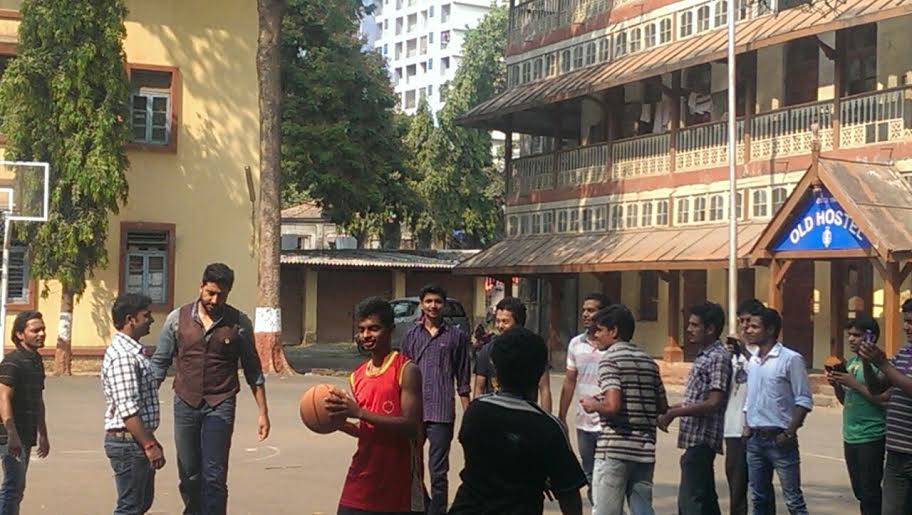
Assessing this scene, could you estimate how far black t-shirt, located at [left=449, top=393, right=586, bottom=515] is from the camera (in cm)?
473

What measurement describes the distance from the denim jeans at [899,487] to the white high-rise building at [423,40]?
10867 cm

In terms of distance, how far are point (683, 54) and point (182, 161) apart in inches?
423

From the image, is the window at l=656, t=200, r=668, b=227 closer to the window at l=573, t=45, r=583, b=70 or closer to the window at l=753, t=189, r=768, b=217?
the window at l=753, t=189, r=768, b=217

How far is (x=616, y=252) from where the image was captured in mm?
28125

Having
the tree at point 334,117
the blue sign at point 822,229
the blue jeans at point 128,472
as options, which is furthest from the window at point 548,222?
the blue jeans at point 128,472

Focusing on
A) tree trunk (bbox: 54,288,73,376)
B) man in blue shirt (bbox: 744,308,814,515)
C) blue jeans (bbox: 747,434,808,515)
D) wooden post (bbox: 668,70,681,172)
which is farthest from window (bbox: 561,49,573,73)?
blue jeans (bbox: 747,434,808,515)

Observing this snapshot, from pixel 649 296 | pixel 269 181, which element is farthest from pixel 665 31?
pixel 269 181

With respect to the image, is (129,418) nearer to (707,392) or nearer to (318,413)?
(318,413)

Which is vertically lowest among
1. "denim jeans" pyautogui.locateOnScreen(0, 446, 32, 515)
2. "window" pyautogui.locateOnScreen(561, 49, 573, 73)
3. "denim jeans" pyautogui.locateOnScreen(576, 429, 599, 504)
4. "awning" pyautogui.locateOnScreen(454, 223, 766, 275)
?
"denim jeans" pyautogui.locateOnScreen(0, 446, 32, 515)

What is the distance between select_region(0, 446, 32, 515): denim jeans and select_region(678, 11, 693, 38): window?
22286mm

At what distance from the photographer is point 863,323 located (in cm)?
830

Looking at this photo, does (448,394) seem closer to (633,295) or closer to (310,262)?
(633,295)

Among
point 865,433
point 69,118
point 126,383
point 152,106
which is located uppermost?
point 152,106

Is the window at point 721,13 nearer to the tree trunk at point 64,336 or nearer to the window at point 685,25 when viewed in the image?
the window at point 685,25
